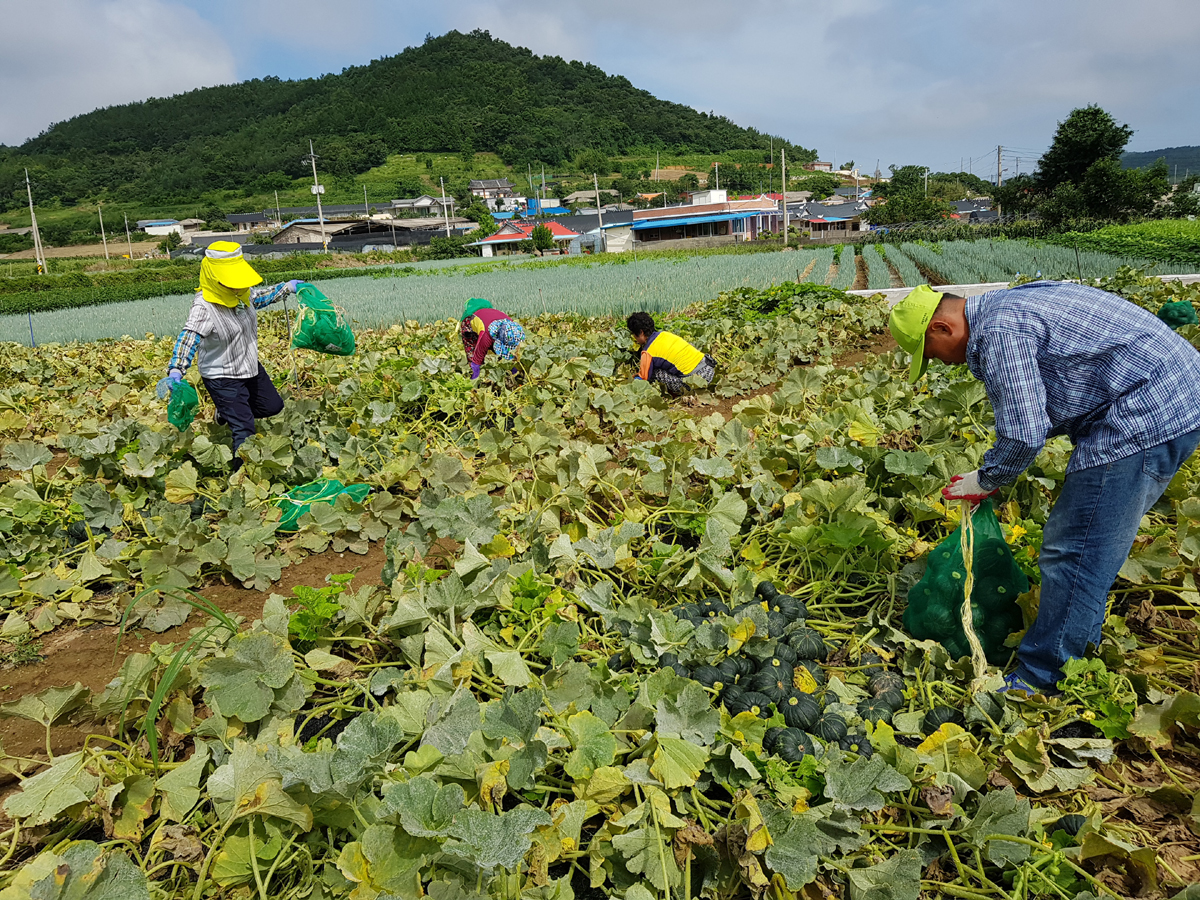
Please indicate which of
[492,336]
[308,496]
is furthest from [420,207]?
[308,496]

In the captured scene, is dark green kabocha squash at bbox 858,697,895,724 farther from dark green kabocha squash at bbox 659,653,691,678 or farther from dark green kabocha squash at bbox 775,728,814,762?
dark green kabocha squash at bbox 659,653,691,678

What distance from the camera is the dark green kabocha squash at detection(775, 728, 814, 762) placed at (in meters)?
1.78

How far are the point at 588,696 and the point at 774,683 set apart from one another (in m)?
0.56

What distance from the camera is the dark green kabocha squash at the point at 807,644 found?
225cm

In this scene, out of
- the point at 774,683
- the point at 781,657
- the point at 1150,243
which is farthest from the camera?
the point at 1150,243

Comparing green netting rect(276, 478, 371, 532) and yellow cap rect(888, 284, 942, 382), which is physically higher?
yellow cap rect(888, 284, 942, 382)

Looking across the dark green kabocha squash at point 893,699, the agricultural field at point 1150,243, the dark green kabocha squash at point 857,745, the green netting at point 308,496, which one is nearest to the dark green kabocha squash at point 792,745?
the dark green kabocha squash at point 857,745

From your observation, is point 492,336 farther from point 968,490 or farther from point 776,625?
point 968,490

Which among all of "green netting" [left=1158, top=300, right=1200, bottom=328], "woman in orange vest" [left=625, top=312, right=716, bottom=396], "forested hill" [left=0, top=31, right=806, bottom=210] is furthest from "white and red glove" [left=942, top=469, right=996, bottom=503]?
"forested hill" [left=0, top=31, right=806, bottom=210]

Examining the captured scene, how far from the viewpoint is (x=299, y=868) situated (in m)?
1.65

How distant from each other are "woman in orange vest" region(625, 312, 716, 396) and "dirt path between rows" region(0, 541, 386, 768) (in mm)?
3097

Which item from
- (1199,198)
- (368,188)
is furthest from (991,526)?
(368,188)

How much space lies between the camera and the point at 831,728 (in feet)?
Result: 6.17

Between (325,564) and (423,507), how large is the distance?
0.77 meters
